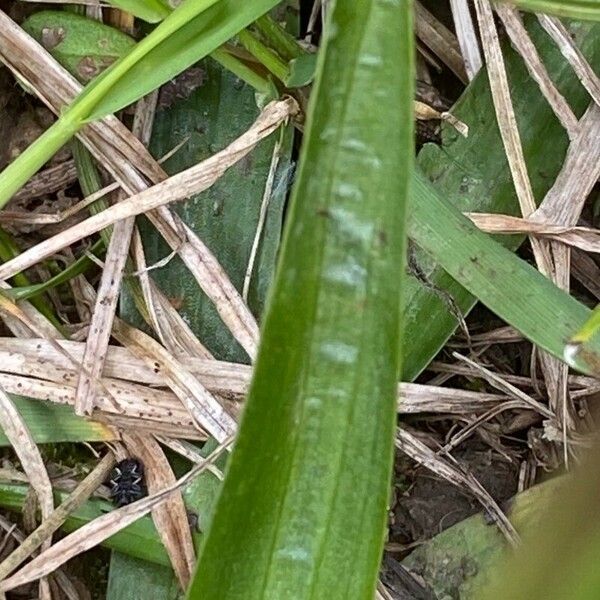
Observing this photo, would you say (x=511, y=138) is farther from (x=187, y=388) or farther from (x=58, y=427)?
(x=58, y=427)

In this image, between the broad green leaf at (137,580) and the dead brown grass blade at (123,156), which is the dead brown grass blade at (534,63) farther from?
the broad green leaf at (137,580)

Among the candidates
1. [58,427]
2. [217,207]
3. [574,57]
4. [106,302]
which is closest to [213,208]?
[217,207]

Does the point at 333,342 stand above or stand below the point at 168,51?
below

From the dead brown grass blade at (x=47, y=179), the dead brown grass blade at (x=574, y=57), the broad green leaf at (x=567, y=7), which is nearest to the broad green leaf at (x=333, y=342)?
the broad green leaf at (x=567, y=7)

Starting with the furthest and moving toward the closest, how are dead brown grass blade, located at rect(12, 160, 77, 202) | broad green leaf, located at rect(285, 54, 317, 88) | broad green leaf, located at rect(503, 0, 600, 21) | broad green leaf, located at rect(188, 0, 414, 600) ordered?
dead brown grass blade, located at rect(12, 160, 77, 202)
broad green leaf, located at rect(285, 54, 317, 88)
broad green leaf, located at rect(503, 0, 600, 21)
broad green leaf, located at rect(188, 0, 414, 600)

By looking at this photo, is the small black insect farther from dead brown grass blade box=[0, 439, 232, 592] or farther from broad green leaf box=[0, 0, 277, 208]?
broad green leaf box=[0, 0, 277, 208]

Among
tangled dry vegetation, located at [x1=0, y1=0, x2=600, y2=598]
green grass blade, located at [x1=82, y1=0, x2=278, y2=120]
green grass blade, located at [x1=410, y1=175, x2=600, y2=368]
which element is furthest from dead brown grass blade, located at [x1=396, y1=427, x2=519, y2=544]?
green grass blade, located at [x1=82, y1=0, x2=278, y2=120]
